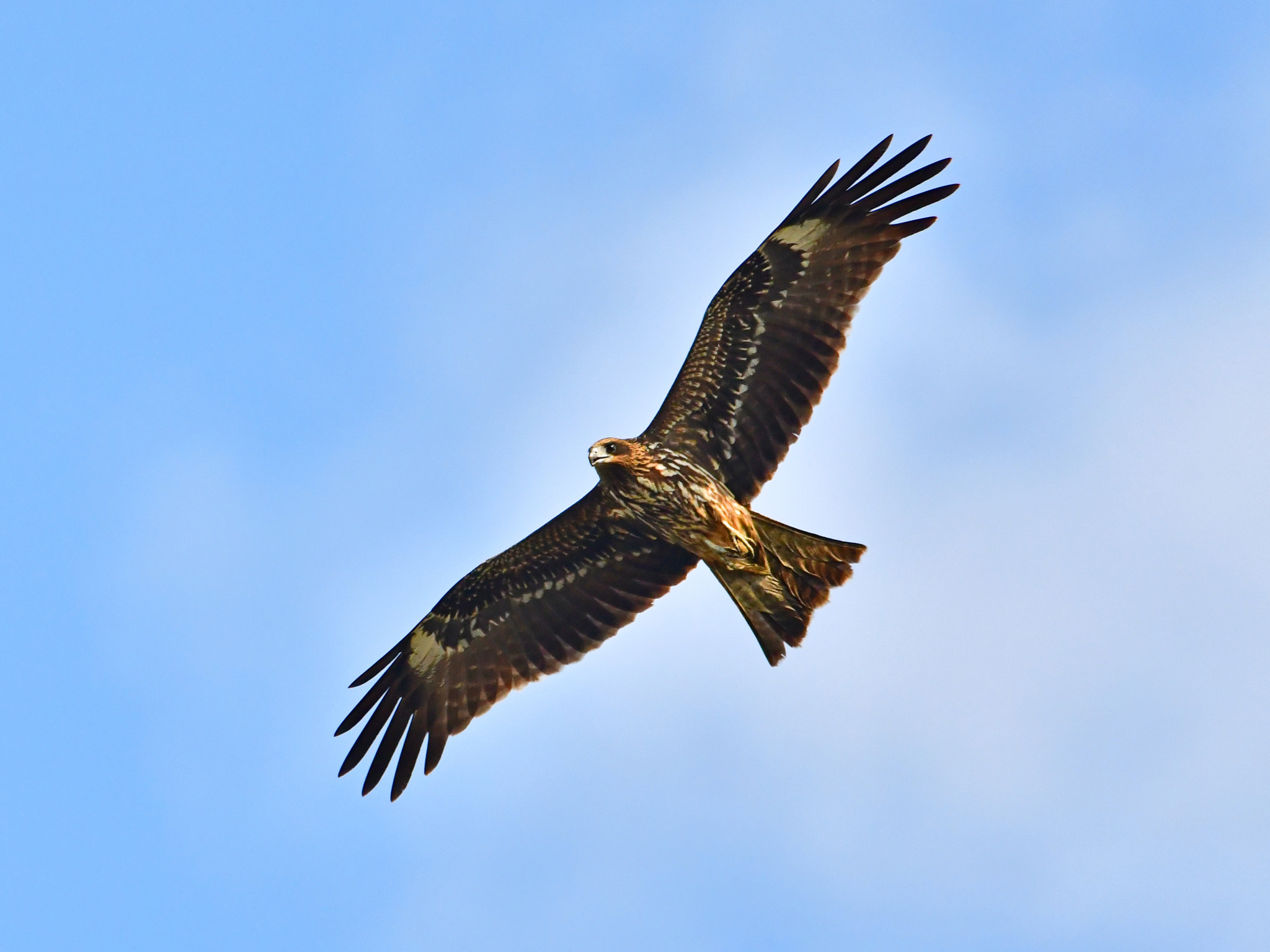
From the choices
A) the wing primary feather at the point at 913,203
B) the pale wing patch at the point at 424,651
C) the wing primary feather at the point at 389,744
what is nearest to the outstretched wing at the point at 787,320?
the wing primary feather at the point at 913,203

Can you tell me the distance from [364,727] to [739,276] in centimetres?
548

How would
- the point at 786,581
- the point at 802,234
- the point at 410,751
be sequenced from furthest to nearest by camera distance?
the point at 410,751 < the point at 802,234 < the point at 786,581

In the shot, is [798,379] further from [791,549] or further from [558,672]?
[558,672]

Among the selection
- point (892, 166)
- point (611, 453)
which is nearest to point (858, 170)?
point (892, 166)

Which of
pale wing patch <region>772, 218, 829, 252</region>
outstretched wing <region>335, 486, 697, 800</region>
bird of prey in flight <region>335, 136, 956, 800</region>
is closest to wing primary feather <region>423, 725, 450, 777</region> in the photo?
outstretched wing <region>335, 486, 697, 800</region>

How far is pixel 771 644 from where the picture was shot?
14.5 metres

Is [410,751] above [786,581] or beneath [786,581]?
above

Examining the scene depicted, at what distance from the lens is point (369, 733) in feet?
51.3

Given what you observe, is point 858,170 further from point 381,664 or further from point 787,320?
point 381,664

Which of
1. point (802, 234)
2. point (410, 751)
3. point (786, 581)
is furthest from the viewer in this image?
point (410, 751)

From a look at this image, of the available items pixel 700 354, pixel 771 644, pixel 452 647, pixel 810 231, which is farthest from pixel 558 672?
pixel 810 231

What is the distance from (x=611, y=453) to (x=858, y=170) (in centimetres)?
329

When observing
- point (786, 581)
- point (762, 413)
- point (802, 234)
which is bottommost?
point (786, 581)

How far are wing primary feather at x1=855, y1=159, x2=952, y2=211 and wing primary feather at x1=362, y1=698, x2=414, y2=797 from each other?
20.5ft
